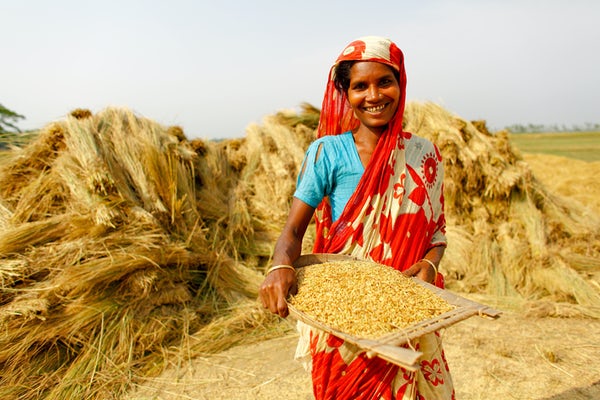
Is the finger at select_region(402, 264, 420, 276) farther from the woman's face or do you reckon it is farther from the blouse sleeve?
the woman's face

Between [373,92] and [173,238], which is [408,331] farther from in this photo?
[173,238]

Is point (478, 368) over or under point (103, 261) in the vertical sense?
under

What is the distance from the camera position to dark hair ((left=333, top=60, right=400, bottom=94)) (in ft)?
5.06

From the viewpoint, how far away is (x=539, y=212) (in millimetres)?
4270

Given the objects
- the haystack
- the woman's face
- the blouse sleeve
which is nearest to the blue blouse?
the blouse sleeve

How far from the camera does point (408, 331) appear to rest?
1202 mm

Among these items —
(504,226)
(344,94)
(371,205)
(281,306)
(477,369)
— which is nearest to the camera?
(281,306)

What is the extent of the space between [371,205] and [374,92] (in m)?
0.38

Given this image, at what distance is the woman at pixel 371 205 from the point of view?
1.51 meters

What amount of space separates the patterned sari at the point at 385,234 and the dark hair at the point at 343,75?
0.09ft

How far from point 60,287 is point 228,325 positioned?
1.16m

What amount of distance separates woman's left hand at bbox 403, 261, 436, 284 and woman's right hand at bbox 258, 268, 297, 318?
420 mm

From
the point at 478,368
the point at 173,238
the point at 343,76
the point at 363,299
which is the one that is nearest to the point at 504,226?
the point at 478,368

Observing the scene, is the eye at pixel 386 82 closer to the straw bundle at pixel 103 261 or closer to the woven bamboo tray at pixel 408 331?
the woven bamboo tray at pixel 408 331
